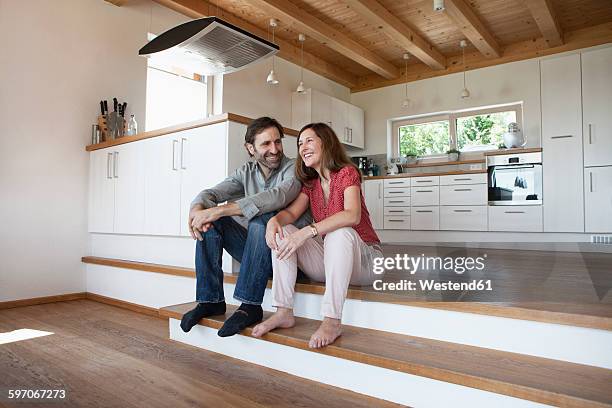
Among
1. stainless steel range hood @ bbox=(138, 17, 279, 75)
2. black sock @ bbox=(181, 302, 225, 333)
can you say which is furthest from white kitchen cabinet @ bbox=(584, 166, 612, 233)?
black sock @ bbox=(181, 302, 225, 333)

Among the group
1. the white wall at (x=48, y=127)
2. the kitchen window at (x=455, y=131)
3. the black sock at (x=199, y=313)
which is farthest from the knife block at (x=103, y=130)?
the kitchen window at (x=455, y=131)

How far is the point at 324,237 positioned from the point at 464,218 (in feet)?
11.9

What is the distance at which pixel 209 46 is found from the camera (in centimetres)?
251

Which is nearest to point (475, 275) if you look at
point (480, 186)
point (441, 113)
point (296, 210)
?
point (296, 210)

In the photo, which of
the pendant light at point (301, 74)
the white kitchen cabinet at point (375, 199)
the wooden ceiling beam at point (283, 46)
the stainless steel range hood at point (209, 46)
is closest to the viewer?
the stainless steel range hood at point (209, 46)

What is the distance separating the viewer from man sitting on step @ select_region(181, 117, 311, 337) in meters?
1.68

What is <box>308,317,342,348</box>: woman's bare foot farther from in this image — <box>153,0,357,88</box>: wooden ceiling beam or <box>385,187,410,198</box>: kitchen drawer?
<box>385,187,410,198</box>: kitchen drawer

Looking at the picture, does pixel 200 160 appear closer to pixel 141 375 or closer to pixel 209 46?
pixel 209 46

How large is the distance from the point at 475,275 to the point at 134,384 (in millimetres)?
1715

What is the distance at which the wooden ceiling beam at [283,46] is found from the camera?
389 centimetres

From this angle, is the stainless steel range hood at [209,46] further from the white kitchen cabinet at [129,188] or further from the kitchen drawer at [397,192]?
the kitchen drawer at [397,192]

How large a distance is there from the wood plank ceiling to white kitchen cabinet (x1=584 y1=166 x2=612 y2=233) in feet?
5.37

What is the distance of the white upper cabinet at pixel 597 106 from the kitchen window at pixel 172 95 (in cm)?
381

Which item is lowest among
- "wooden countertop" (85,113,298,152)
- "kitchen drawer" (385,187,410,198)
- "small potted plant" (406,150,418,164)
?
"kitchen drawer" (385,187,410,198)
